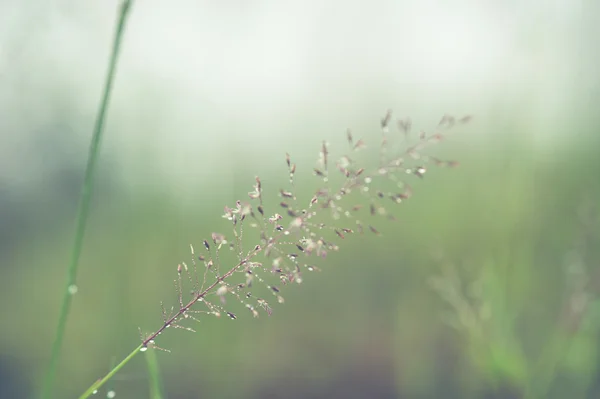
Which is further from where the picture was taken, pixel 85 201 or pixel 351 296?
pixel 351 296

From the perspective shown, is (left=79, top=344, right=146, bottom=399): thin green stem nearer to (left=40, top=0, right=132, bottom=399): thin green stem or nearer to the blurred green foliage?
(left=40, top=0, right=132, bottom=399): thin green stem

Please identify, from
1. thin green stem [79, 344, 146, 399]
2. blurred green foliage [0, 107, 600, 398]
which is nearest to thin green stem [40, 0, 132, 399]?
thin green stem [79, 344, 146, 399]

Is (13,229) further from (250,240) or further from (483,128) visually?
(483,128)

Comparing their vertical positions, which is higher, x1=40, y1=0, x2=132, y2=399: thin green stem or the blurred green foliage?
x1=40, y1=0, x2=132, y2=399: thin green stem

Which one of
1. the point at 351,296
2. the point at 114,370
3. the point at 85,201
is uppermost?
the point at 85,201

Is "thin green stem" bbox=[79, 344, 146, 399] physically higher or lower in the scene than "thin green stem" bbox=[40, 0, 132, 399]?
lower

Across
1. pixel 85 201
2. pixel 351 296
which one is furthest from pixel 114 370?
pixel 351 296

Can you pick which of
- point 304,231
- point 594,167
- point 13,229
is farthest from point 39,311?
point 594,167

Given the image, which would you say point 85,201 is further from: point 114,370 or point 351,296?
point 351,296

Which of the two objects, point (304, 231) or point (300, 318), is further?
point (300, 318)

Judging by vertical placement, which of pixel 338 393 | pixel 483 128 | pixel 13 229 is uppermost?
pixel 483 128

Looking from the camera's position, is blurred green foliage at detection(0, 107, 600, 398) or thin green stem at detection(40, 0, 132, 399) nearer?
thin green stem at detection(40, 0, 132, 399)
